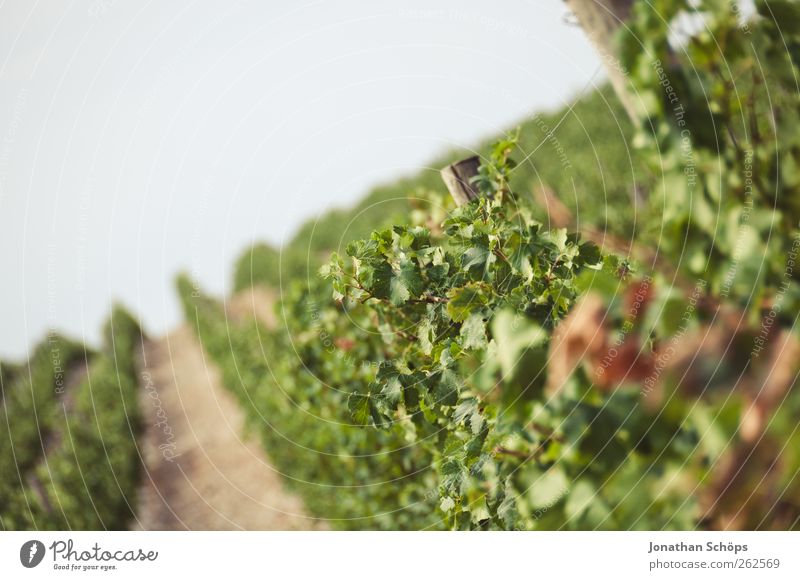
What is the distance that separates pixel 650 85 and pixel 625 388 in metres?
0.78

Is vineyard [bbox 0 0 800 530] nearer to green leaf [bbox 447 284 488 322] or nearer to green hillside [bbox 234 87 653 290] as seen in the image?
green leaf [bbox 447 284 488 322]

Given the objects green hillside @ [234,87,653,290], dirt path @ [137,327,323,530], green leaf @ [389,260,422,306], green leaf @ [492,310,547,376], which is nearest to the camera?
green leaf @ [492,310,547,376]

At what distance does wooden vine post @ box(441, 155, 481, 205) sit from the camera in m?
2.19

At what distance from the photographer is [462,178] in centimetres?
220

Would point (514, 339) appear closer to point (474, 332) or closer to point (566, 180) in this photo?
point (474, 332)

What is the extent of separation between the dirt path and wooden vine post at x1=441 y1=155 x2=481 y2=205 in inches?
213

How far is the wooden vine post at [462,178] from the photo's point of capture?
2193mm

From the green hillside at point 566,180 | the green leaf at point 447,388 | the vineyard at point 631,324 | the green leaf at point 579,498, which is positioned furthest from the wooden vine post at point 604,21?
the green hillside at point 566,180

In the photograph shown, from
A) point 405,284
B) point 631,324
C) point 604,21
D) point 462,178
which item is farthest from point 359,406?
point 604,21

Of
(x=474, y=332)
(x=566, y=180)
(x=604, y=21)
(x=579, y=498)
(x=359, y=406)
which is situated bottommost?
(x=579, y=498)

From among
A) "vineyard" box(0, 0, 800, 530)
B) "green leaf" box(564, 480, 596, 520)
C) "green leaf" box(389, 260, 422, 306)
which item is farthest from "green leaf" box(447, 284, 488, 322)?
"green leaf" box(564, 480, 596, 520)

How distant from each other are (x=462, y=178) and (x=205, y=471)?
10.7 metres
